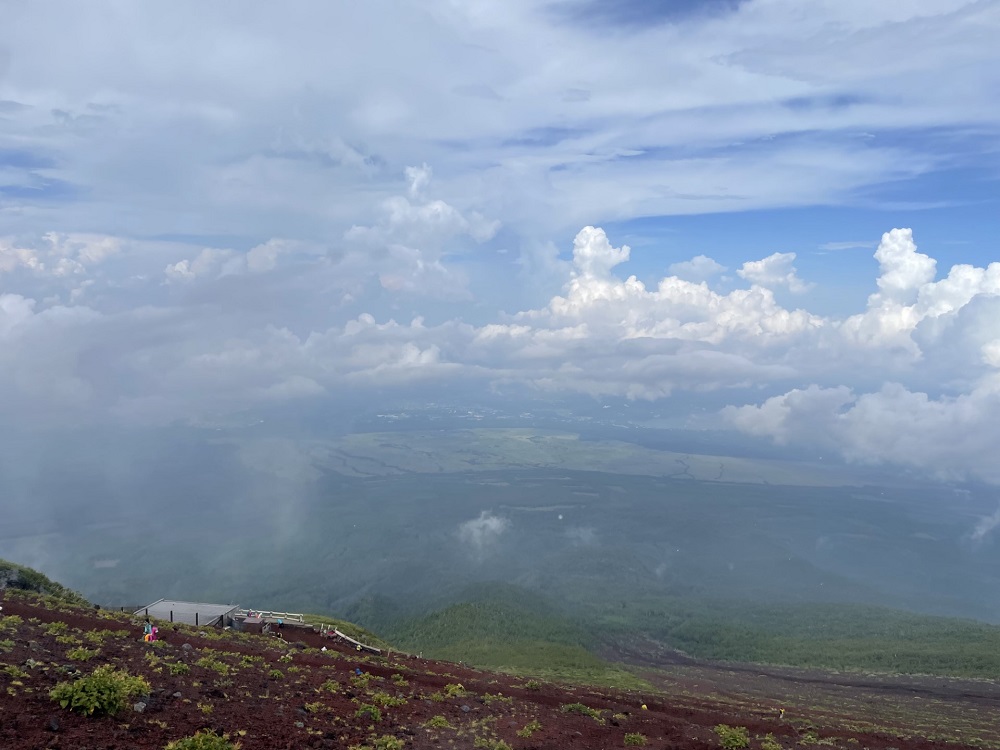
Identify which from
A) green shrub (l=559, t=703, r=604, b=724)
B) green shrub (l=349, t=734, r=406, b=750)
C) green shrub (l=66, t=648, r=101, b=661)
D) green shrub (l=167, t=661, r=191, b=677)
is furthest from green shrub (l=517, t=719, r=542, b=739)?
green shrub (l=66, t=648, r=101, b=661)

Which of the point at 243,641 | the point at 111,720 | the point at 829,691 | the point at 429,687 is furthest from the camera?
the point at 829,691

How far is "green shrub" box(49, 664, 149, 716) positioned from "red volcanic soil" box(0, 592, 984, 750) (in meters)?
0.22

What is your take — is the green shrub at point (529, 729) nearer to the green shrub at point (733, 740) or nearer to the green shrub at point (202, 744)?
the green shrub at point (733, 740)

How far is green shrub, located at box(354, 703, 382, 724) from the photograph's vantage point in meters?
21.4

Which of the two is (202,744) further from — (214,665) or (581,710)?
(581,710)

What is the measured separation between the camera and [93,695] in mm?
16016

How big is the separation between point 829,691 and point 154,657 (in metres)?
90.1

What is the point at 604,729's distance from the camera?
25.7 m

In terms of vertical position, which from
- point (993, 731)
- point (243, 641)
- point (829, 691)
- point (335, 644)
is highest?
point (243, 641)

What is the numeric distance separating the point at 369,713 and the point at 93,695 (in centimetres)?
865

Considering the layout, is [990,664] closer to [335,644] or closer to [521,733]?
[335,644]

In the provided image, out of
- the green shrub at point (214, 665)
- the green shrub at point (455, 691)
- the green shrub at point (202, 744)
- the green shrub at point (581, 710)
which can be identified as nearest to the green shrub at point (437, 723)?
the green shrub at point (455, 691)

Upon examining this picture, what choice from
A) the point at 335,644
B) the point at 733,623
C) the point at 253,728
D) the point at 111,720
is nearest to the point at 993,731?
the point at 335,644

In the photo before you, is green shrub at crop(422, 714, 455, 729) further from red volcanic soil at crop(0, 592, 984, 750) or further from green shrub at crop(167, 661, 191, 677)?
green shrub at crop(167, 661, 191, 677)
